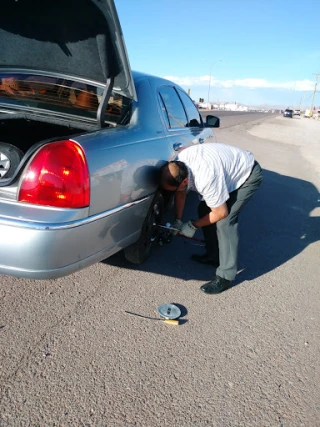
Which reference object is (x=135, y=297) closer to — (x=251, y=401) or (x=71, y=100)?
(x=251, y=401)

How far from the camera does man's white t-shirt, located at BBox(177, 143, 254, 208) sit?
277 cm

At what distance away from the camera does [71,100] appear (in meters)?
3.29

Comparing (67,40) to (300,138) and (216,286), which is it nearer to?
(216,286)

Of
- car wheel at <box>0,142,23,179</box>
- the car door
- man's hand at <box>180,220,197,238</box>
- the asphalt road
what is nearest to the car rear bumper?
car wheel at <box>0,142,23,179</box>

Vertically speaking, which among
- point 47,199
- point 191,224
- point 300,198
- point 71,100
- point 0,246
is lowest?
point 300,198

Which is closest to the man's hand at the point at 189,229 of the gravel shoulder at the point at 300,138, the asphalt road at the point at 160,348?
the asphalt road at the point at 160,348

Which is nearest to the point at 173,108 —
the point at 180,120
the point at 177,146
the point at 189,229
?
the point at 180,120

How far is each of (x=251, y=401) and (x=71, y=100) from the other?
2.79 meters

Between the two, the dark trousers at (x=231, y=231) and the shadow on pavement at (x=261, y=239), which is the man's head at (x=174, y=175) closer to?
the dark trousers at (x=231, y=231)

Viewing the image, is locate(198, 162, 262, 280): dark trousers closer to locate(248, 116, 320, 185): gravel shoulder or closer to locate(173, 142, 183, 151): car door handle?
locate(173, 142, 183, 151): car door handle

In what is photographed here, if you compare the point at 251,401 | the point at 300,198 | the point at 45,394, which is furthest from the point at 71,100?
the point at 300,198

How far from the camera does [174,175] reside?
8.86ft

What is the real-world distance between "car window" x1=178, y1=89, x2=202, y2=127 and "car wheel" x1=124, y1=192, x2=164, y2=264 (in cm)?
158

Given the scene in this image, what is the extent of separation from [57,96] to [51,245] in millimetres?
1870
